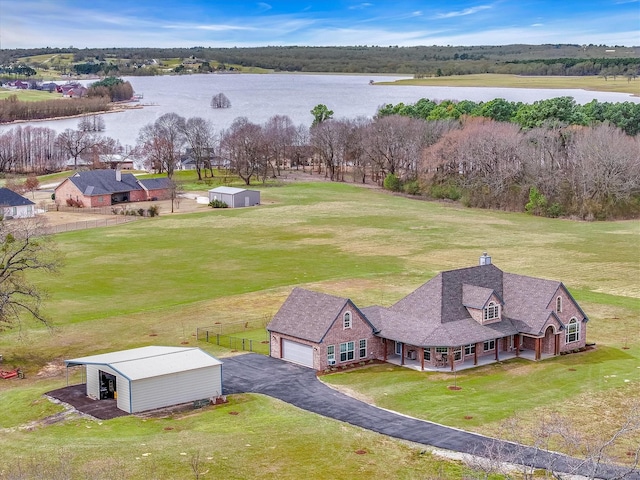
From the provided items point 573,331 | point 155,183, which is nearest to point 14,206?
point 155,183

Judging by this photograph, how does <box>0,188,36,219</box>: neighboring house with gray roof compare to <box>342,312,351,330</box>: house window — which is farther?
<box>0,188,36,219</box>: neighboring house with gray roof

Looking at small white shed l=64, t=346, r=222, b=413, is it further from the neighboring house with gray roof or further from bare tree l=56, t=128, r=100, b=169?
bare tree l=56, t=128, r=100, b=169

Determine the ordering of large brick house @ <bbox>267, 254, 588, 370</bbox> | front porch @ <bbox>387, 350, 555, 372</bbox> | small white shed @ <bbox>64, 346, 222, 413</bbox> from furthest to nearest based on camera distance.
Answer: large brick house @ <bbox>267, 254, 588, 370</bbox>
front porch @ <bbox>387, 350, 555, 372</bbox>
small white shed @ <bbox>64, 346, 222, 413</bbox>

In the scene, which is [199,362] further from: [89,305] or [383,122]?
[383,122]

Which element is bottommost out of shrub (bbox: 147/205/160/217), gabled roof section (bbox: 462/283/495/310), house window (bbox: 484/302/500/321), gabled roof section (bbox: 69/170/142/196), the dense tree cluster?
shrub (bbox: 147/205/160/217)

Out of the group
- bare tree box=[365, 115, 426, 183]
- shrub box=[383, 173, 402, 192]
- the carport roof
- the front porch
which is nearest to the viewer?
the carport roof

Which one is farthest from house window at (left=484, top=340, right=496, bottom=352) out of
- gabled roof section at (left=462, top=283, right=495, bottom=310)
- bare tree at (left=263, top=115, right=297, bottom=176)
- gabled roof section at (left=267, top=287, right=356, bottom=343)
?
bare tree at (left=263, top=115, right=297, bottom=176)

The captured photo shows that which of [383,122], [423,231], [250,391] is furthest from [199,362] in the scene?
[383,122]

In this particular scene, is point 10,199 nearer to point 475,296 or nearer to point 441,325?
point 475,296
